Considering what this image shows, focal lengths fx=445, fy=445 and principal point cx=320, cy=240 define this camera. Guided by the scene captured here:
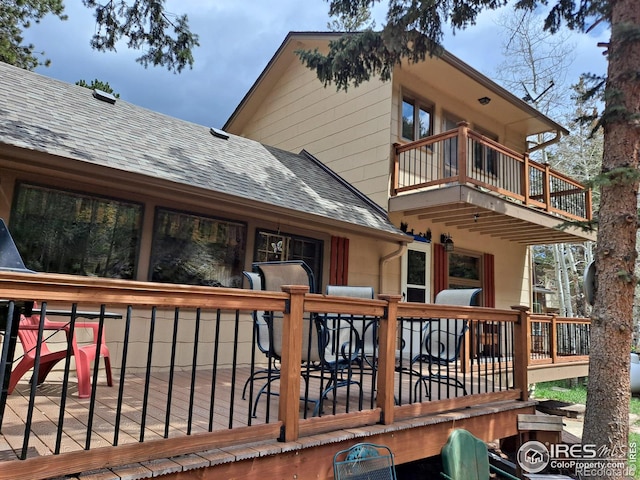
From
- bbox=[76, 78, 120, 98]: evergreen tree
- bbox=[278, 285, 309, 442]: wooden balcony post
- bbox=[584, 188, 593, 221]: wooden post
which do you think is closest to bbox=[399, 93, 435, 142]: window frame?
bbox=[584, 188, 593, 221]: wooden post

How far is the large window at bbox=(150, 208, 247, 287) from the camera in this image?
5176 millimetres

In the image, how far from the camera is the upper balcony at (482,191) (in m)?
6.54

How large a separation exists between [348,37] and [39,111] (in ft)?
13.1

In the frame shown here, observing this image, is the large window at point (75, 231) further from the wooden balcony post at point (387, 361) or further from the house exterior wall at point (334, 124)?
the house exterior wall at point (334, 124)

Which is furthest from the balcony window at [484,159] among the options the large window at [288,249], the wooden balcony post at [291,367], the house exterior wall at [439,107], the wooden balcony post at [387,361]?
the wooden balcony post at [291,367]

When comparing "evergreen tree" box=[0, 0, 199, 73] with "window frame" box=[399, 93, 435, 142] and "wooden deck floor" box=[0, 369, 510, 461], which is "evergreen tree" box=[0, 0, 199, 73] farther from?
"wooden deck floor" box=[0, 369, 510, 461]

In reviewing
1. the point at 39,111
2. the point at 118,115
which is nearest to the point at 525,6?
the point at 118,115

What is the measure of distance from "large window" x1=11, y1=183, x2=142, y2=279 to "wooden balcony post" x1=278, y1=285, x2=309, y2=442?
2.98m

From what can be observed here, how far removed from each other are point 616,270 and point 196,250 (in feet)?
14.8

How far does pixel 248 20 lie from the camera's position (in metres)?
14.6

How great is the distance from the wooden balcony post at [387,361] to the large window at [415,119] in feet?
17.4

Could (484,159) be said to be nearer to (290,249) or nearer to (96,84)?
(290,249)

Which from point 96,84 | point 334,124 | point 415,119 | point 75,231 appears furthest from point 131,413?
point 96,84

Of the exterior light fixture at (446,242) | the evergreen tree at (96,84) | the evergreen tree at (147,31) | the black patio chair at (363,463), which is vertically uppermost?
the evergreen tree at (96,84)
